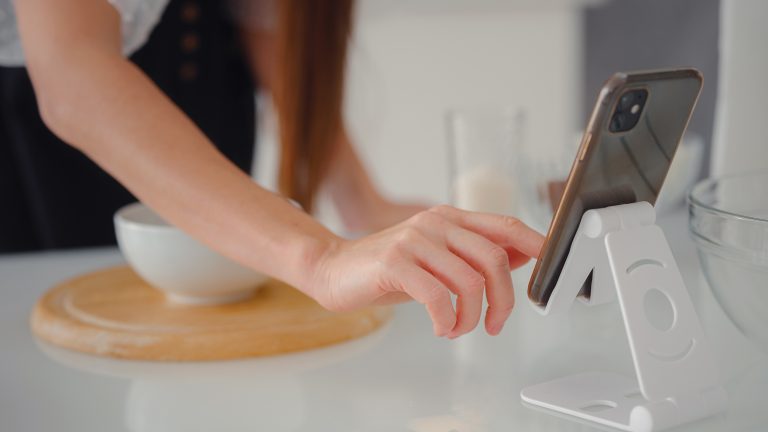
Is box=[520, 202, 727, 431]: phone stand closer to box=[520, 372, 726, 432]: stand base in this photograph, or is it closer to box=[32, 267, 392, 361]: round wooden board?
box=[520, 372, 726, 432]: stand base

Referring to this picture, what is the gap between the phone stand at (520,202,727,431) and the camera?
0.68 m

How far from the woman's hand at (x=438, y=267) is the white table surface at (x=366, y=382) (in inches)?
3.0

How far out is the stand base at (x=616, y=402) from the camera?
684mm

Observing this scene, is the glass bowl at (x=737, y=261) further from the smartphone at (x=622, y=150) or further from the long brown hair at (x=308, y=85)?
the long brown hair at (x=308, y=85)

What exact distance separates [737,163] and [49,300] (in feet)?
2.65

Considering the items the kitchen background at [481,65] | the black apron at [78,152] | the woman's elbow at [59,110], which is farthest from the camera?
the kitchen background at [481,65]

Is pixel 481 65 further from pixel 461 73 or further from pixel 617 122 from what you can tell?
pixel 617 122

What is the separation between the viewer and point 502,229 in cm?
75

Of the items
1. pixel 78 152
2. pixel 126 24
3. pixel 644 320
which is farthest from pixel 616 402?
pixel 78 152

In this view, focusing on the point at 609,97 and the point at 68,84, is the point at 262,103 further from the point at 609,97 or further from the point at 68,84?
the point at 609,97

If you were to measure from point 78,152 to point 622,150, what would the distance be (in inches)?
45.9

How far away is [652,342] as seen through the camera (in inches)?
26.9

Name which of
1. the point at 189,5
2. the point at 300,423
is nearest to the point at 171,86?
the point at 189,5

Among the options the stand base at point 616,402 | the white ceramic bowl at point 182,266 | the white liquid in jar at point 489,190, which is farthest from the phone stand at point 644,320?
the white liquid in jar at point 489,190
